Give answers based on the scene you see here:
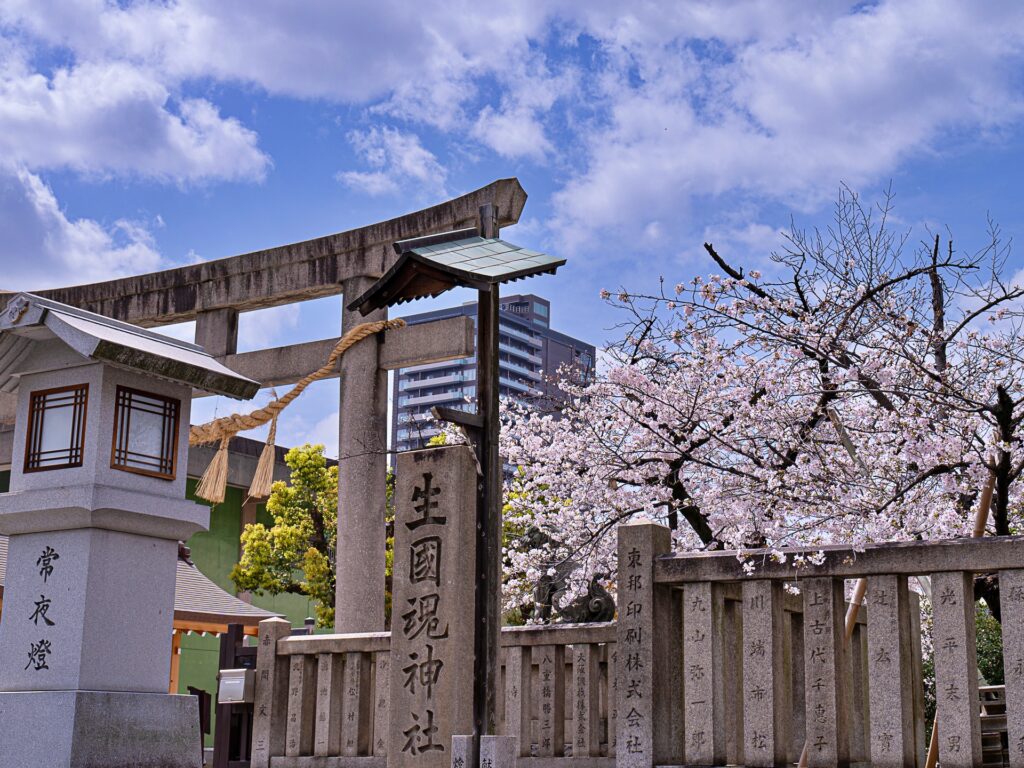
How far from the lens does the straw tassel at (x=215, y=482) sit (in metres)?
10.5

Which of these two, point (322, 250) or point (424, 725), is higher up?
point (322, 250)

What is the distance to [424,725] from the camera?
771cm

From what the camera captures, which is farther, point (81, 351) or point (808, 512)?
point (808, 512)

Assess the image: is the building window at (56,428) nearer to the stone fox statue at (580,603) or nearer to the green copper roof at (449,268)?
the green copper roof at (449,268)

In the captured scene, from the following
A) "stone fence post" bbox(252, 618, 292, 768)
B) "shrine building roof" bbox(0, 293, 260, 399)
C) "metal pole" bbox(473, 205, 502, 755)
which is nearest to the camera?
"metal pole" bbox(473, 205, 502, 755)

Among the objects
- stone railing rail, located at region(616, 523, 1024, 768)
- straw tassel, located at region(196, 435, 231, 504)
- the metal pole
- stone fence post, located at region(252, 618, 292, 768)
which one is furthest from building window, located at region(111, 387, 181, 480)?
stone railing rail, located at region(616, 523, 1024, 768)

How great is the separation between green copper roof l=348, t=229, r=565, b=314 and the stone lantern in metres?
1.66

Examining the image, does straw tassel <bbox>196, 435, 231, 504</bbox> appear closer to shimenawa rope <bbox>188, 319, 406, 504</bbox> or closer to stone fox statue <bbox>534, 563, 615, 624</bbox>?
shimenawa rope <bbox>188, 319, 406, 504</bbox>

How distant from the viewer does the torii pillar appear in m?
12.2

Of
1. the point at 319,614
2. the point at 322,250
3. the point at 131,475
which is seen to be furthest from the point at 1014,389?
the point at 319,614

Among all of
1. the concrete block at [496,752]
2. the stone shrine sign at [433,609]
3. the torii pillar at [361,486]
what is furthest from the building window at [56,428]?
the torii pillar at [361,486]

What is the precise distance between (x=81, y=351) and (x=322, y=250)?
558 centimetres

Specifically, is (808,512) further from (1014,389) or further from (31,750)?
(31,750)

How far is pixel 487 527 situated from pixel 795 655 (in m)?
2.26
